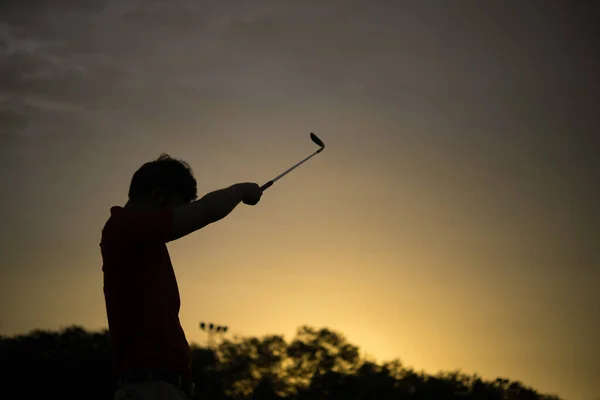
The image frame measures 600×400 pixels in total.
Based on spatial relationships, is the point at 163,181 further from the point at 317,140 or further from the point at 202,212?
the point at 317,140

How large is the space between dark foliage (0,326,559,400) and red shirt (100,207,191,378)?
160ft

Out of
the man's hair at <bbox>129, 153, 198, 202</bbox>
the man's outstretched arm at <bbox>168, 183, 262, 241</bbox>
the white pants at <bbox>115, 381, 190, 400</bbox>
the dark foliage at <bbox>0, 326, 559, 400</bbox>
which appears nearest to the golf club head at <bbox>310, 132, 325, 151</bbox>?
the man's hair at <bbox>129, 153, 198, 202</bbox>

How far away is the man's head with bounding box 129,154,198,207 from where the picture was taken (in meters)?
4.61

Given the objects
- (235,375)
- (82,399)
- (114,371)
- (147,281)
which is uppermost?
(235,375)

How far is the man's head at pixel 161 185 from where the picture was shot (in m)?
4.61

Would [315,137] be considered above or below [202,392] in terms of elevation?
below

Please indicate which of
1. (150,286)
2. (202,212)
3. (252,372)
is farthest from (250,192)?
(252,372)

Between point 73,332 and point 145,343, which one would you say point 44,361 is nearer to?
point 73,332

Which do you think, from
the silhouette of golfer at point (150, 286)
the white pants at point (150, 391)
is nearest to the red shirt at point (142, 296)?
the silhouette of golfer at point (150, 286)

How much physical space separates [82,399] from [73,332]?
743 centimetres

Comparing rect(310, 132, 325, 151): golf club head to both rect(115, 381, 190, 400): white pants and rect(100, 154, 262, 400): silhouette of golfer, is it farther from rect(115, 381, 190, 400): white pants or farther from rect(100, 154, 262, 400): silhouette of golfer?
rect(115, 381, 190, 400): white pants

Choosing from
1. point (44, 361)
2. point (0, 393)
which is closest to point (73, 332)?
point (44, 361)

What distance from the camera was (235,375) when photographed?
63.8m

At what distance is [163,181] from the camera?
15.1ft
